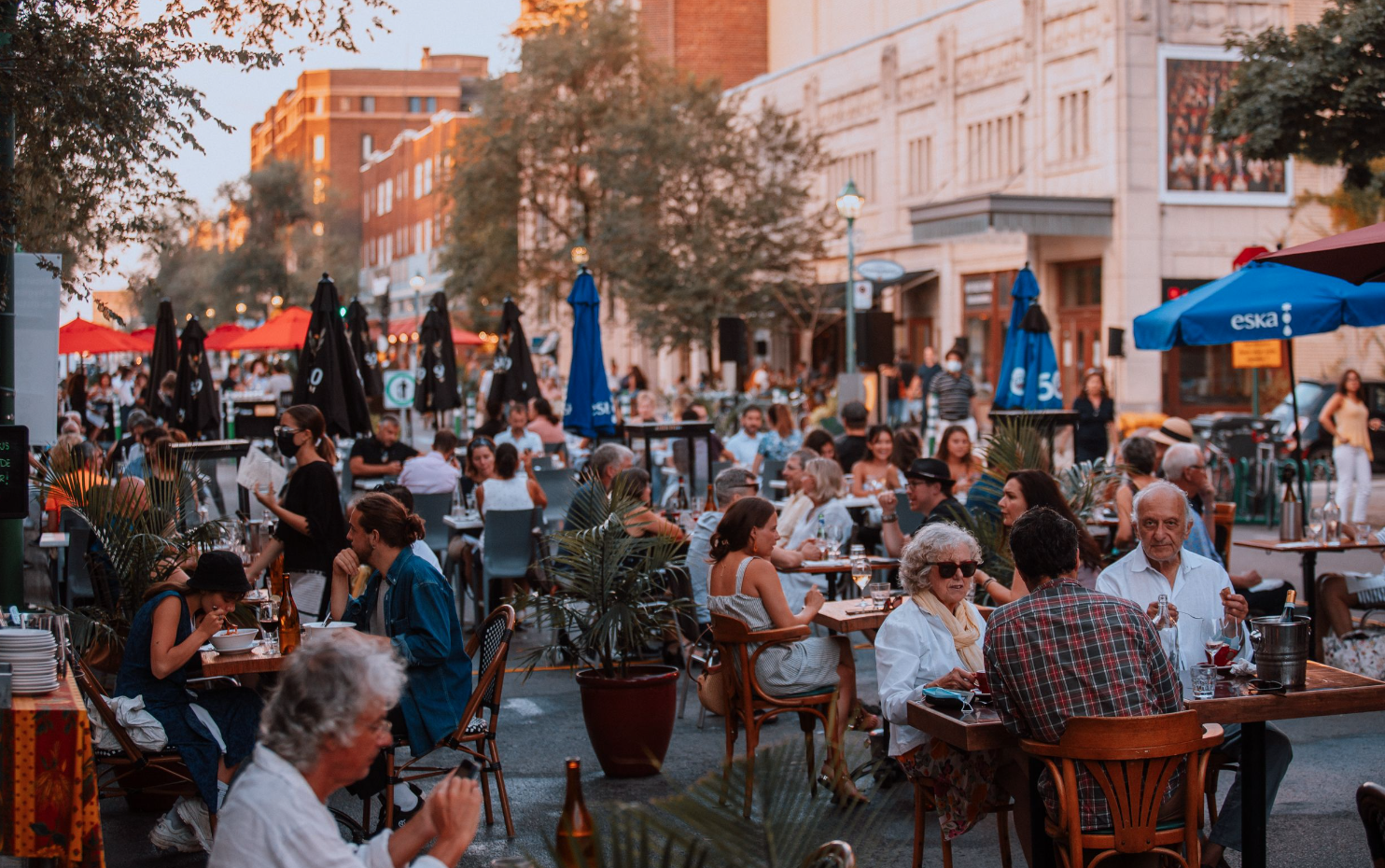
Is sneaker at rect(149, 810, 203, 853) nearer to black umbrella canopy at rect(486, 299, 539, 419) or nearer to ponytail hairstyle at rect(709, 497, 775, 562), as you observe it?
ponytail hairstyle at rect(709, 497, 775, 562)

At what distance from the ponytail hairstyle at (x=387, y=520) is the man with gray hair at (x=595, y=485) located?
161 centimetres

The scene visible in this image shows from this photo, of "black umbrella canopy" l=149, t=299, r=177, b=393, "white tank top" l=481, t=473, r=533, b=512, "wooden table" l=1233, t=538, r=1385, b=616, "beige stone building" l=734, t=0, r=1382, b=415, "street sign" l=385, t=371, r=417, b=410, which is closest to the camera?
"wooden table" l=1233, t=538, r=1385, b=616

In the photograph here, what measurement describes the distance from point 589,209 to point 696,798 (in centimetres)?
3995

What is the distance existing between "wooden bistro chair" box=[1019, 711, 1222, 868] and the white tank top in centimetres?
737

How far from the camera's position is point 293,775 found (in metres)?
3.24

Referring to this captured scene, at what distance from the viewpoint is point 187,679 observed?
6.17m

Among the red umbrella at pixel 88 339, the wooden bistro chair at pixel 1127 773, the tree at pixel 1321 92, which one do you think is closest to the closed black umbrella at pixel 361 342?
the red umbrella at pixel 88 339

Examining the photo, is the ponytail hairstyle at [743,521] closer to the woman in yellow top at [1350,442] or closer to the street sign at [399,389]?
the woman in yellow top at [1350,442]

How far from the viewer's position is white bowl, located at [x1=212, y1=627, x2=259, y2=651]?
6.20m

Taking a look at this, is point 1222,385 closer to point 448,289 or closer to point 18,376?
point 448,289

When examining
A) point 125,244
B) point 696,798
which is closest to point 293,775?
point 696,798

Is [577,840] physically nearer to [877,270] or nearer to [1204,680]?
[1204,680]

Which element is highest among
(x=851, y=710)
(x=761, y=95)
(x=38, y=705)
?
(x=761, y=95)

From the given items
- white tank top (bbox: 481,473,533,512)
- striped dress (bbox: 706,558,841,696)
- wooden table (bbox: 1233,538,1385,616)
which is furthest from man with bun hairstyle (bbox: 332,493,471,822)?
wooden table (bbox: 1233,538,1385,616)
